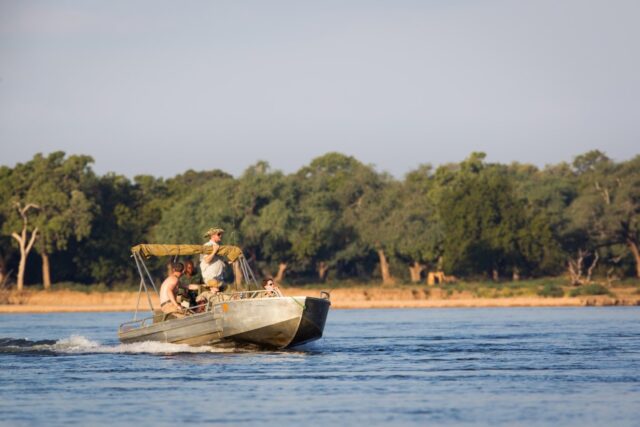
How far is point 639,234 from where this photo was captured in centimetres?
10569

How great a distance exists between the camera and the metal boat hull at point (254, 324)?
36125 mm

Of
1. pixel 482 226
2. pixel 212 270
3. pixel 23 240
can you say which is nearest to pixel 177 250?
pixel 212 270

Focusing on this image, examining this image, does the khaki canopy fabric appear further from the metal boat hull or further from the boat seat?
the metal boat hull

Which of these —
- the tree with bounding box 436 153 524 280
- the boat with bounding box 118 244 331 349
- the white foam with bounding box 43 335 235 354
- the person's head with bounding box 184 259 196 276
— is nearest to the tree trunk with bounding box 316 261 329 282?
the tree with bounding box 436 153 524 280

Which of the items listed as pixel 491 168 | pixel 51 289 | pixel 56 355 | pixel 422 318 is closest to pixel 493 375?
pixel 56 355

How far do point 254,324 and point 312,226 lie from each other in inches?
2723

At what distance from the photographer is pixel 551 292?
83.4 m

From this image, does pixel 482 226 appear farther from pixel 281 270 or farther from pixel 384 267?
pixel 281 270

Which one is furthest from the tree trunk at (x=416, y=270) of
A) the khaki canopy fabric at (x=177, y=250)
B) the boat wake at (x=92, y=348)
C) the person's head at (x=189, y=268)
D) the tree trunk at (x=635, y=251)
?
the person's head at (x=189, y=268)

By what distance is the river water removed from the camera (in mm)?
24281

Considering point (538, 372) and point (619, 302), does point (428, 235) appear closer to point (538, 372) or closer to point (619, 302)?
point (619, 302)

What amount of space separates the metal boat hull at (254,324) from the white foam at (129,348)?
0.60 ft

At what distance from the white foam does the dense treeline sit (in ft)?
193

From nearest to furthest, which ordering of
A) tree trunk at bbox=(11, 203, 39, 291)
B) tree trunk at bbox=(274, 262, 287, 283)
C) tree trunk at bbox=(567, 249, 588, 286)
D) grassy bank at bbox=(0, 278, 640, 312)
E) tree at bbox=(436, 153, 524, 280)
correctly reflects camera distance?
grassy bank at bbox=(0, 278, 640, 312) → tree trunk at bbox=(567, 249, 588, 286) → tree trunk at bbox=(11, 203, 39, 291) → tree at bbox=(436, 153, 524, 280) → tree trunk at bbox=(274, 262, 287, 283)
